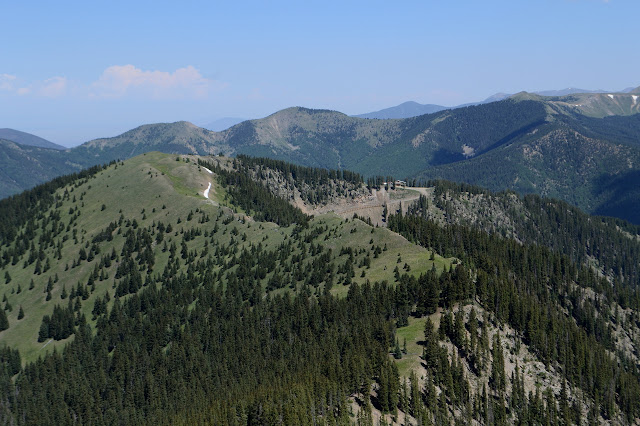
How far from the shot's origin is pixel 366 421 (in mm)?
96125

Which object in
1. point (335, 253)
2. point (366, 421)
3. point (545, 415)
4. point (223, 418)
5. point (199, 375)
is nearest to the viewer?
point (366, 421)

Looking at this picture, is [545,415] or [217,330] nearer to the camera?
[545,415]

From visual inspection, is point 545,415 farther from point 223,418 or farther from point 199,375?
point 199,375

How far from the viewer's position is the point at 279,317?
170 metres

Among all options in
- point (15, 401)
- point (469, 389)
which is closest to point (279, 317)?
point (469, 389)

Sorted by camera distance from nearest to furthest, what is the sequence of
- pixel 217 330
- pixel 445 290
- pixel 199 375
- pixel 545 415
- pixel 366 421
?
1. pixel 366 421
2. pixel 545 415
3. pixel 445 290
4. pixel 199 375
5. pixel 217 330

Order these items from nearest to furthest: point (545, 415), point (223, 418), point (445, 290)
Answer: point (223, 418) < point (545, 415) < point (445, 290)

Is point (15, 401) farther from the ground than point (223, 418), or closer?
closer

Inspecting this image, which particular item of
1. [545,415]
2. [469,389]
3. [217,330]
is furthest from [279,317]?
[545,415]

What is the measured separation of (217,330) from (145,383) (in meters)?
27.0

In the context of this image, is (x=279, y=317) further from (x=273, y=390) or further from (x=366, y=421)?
(x=366, y=421)

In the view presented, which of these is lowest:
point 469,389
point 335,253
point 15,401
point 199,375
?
point 15,401

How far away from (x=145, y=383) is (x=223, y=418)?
6489 centimetres

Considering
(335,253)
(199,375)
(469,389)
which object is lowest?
(199,375)
